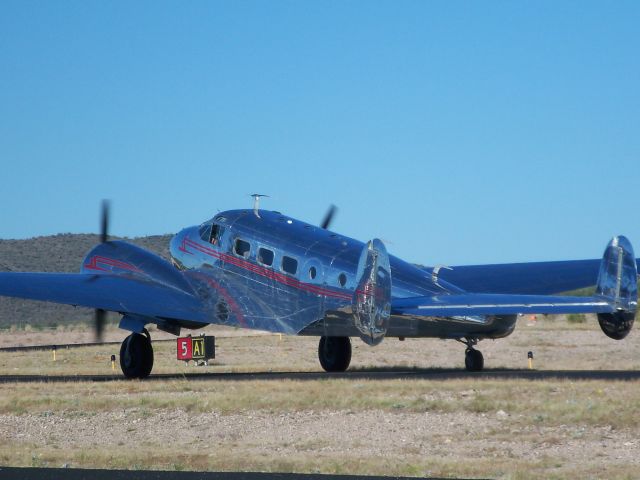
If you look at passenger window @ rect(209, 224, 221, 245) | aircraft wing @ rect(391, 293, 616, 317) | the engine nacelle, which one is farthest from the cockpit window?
the engine nacelle

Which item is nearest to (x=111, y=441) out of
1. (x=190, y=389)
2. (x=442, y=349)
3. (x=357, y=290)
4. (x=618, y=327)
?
(x=190, y=389)

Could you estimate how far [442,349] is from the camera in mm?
56781

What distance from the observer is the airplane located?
26.7 meters

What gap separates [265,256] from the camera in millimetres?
32812

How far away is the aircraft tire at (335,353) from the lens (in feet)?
112

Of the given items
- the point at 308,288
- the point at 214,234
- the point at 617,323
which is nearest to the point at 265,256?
the point at 308,288

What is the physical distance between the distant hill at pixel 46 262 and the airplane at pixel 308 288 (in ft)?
217

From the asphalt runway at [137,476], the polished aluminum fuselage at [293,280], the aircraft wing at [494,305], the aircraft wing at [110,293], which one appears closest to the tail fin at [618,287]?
the aircraft wing at [494,305]

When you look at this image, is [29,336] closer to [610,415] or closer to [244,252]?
[244,252]

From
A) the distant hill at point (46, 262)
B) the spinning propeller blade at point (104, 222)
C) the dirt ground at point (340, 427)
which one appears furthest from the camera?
the distant hill at point (46, 262)

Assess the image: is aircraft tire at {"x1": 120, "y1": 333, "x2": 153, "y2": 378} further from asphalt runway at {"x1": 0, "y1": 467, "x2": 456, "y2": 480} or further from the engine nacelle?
asphalt runway at {"x1": 0, "y1": 467, "x2": 456, "y2": 480}

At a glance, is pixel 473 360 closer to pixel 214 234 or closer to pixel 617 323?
pixel 617 323

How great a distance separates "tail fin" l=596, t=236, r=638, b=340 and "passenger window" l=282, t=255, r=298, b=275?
29.2 ft

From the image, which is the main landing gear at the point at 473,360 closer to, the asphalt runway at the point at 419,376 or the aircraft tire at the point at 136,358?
the asphalt runway at the point at 419,376
